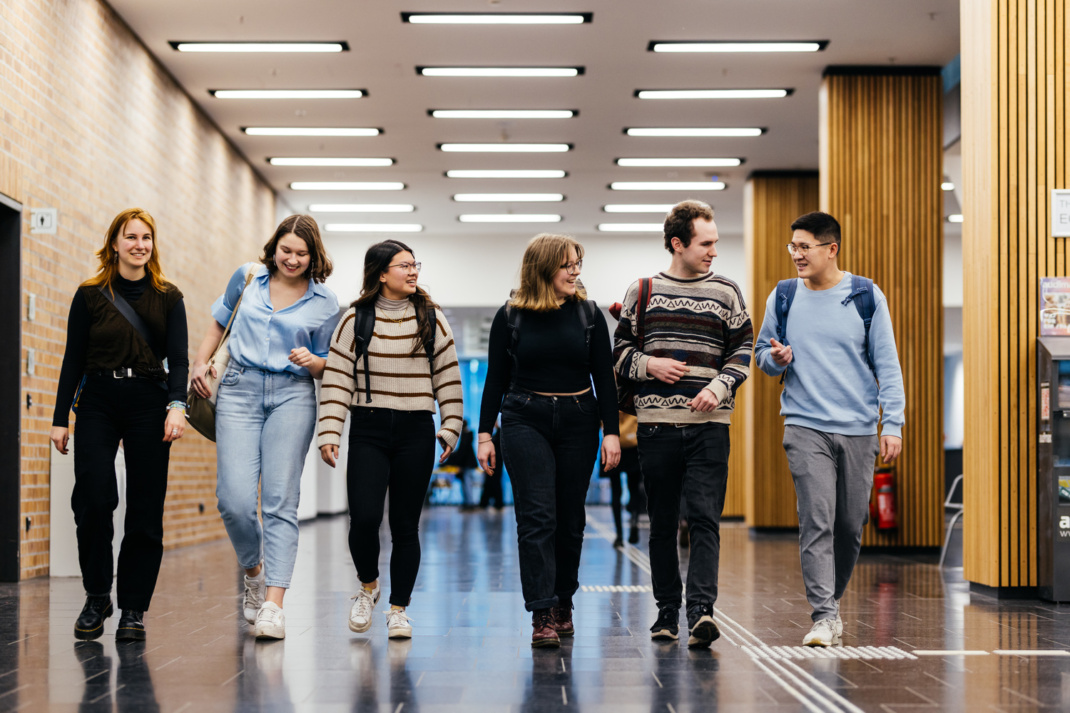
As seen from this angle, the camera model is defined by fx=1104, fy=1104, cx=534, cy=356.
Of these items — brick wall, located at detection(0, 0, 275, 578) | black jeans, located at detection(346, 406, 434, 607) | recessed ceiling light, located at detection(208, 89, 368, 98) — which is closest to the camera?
black jeans, located at detection(346, 406, 434, 607)

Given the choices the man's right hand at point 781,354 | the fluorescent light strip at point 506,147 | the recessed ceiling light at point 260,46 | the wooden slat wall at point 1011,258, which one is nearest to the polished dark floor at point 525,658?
the wooden slat wall at point 1011,258

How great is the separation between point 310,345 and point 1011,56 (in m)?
4.48

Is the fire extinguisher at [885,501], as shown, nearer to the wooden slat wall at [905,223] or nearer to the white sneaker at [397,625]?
the wooden slat wall at [905,223]

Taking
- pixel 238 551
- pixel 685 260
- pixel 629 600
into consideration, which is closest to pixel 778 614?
pixel 629 600

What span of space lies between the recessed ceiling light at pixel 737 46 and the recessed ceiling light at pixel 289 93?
3.20 meters

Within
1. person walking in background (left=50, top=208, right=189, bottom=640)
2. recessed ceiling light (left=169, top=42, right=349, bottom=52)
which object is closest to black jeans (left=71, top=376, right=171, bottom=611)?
person walking in background (left=50, top=208, right=189, bottom=640)

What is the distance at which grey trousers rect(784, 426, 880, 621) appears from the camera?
4465 millimetres

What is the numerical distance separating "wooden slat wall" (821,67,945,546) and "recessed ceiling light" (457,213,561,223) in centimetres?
736

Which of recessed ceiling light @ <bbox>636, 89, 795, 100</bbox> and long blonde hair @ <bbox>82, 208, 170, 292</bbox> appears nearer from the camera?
long blonde hair @ <bbox>82, 208, 170, 292</bbox>

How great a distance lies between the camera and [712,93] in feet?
37.4

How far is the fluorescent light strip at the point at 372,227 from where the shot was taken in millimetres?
17719

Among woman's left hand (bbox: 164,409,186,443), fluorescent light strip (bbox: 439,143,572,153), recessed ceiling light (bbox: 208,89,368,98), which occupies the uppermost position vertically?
recessed ceiling light (bbox: 208,89,368,98)

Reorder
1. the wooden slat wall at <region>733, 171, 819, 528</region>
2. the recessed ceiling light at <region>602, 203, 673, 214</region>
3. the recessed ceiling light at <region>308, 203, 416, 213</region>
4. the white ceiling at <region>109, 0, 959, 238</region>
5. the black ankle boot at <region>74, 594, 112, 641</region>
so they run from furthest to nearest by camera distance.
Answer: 1. the recessed ceiling light at <region>602, 203, 673, 214</region>
2. the recessed ceiling light at <region>308, 203, 416, 213</region>
3. the wooden slat wall at <region>733, 171, 819, 528</region>
4. the white ceiling at <region>109, 0, 959, 238</region>
5. the black ankle boot at <region>74, 594, 112, 641</region>

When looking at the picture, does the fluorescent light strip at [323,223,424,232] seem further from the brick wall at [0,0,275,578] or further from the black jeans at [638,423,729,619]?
the black jeans at [638,423,729,619]
